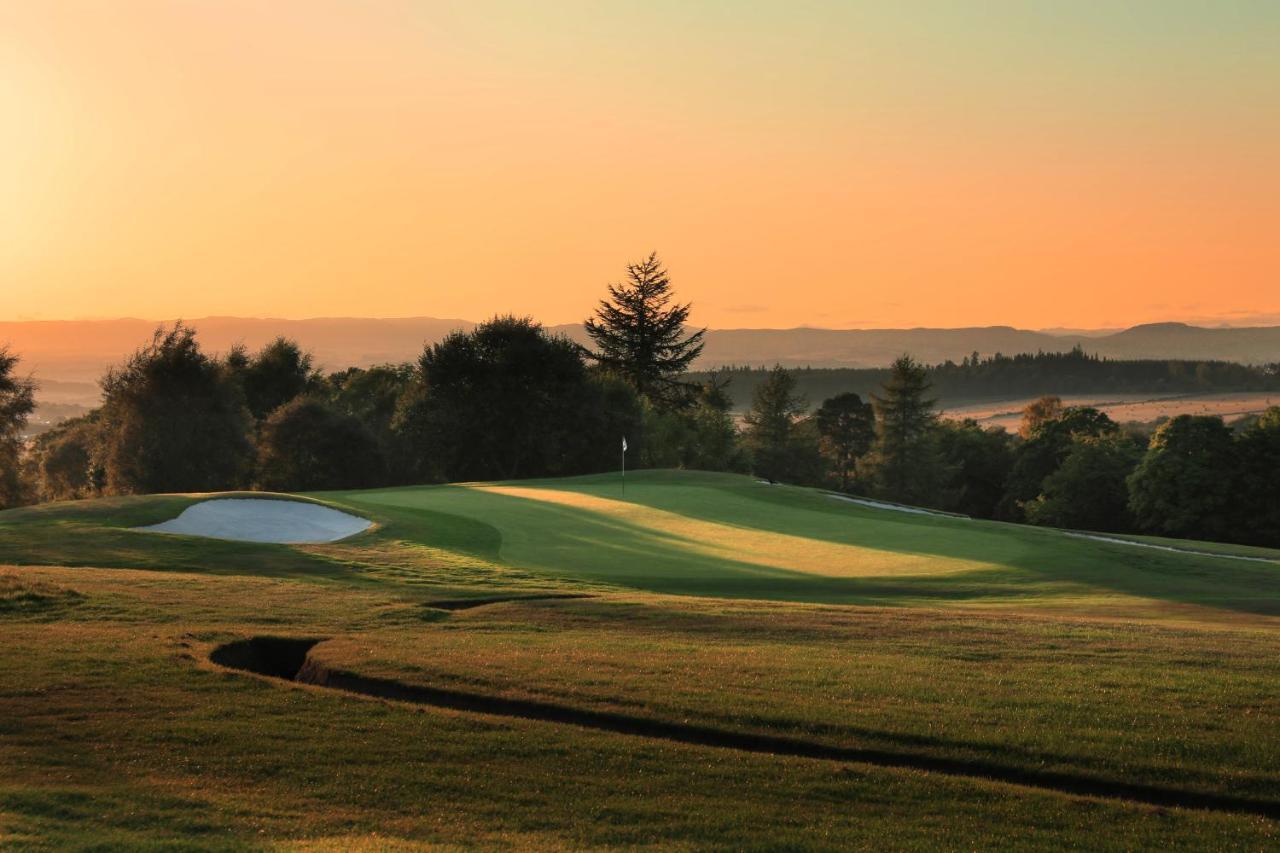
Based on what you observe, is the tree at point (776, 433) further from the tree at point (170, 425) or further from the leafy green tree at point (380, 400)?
the tree at point (170, 425)

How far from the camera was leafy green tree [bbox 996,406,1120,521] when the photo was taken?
105 metres

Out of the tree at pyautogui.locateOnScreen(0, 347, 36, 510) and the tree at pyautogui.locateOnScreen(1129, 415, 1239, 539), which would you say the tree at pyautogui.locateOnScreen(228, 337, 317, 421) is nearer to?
the tree at pyautogui.locateOnScreen(0, 347, 36, 510)

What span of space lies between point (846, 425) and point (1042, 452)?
41157 mm

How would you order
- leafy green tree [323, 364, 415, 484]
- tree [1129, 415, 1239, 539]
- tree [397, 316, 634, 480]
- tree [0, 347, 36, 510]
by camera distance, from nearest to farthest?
tree [1129, 415, 1239, 539], tree [0, 347, 36, 510], tree [397, 316, 634, 480], leafy green tree [323, 364, 415, 484]

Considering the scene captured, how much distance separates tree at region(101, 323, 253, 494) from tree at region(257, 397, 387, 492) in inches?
127

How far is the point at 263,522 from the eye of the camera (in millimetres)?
37500

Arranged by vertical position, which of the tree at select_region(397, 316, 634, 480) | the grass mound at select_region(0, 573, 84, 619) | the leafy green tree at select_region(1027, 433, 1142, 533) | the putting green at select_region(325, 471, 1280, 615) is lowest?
the leafy green tree at select_region(1027, 433, 1142, 533)

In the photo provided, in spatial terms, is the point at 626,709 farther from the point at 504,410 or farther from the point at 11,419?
the point at 11,419

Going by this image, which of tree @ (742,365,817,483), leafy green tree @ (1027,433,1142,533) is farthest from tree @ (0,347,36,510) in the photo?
leafy green tree @ (1027,433,1142,533)

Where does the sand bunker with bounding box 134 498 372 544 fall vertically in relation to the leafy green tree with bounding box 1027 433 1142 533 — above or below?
above

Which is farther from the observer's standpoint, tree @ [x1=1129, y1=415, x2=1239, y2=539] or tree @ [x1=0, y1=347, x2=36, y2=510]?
tree @ [x1=0, y1=347, x2=36, y2=510]

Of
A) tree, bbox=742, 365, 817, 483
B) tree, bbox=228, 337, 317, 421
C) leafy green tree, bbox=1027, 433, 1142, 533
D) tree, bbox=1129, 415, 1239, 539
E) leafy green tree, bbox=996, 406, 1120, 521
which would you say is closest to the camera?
tree, bbox=1129, 415, 1239, 539

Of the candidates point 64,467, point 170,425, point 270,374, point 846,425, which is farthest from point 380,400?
point 846,425

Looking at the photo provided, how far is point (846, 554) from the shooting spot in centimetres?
3434
